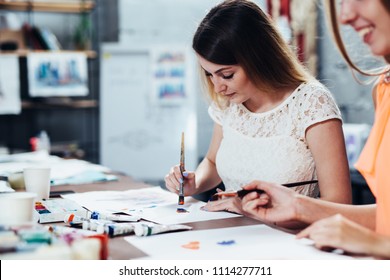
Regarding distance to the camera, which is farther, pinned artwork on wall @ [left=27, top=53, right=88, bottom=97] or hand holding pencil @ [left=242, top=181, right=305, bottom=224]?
pinned artwork on wall @ [left=27, top=53, right=88, bottom=97]

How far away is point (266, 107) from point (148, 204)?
54cm

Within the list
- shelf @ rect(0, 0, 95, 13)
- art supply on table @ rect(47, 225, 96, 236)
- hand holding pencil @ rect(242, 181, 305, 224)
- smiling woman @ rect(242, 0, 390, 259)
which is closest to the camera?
smiling woman @ rect(242, 0, 390, 259)

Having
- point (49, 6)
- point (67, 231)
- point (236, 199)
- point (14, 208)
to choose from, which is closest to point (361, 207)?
point (236, 199)

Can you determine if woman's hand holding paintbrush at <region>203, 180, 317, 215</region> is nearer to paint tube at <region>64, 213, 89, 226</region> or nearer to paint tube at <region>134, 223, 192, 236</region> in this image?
paint tube at <region>134, 223, 192, 236</region>

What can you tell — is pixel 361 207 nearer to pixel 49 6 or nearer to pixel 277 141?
pixel 277 141

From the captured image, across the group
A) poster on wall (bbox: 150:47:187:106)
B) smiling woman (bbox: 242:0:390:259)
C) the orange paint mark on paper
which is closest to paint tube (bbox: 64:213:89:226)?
the orange paint mark on paper

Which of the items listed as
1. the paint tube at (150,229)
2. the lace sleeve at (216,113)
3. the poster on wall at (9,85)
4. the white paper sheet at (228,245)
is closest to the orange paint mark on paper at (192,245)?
the white paper sheet at (228,245)

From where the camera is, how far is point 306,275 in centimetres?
93

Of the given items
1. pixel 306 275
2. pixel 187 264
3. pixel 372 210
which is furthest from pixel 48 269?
pixel 372 210

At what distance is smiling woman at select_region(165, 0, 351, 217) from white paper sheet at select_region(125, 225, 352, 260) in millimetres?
417

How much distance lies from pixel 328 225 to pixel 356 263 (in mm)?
114

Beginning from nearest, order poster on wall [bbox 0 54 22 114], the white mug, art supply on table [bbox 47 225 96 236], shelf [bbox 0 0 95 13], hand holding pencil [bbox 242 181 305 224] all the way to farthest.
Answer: art supply on table [bbox 47 225 96 236], hand holding pencil [bbox 242 181 305 224], the white mug, poster on wall [bbox 0 54 22 114], shelf [bbox 0 0 95 13]

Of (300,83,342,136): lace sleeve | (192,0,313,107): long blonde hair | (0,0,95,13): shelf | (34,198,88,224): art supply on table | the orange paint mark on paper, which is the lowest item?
(34,198,88,224): art supply on table

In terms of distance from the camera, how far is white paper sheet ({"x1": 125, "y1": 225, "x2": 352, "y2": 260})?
104 cm
